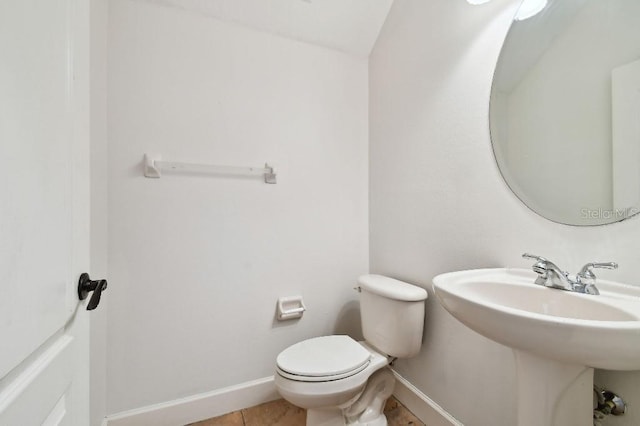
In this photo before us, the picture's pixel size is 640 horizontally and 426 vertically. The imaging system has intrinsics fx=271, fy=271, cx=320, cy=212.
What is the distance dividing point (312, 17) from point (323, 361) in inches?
70.4

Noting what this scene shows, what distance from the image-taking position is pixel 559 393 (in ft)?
2.28

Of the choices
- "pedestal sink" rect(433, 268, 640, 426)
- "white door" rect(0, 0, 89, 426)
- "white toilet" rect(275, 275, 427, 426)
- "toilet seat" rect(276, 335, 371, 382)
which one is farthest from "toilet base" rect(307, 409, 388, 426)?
"white door" rect(0, 0, 89, 426)

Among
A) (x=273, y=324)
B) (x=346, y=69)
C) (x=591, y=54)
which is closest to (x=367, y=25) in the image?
(x=346, y=69)

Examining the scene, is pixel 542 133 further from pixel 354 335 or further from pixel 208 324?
pixel 208 324

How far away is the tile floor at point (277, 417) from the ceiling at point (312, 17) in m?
2.06

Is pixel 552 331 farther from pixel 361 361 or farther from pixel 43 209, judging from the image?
pixel 43 209

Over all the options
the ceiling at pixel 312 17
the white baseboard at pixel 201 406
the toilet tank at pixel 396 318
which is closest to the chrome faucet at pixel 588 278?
the toilet tank at pixel 396 318

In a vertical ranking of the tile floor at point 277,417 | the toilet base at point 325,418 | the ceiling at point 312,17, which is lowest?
the tile floor at point 277,417

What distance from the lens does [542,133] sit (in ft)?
3.10

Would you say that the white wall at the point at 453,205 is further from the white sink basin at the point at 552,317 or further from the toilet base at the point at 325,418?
the toilet base at the point at 325,418

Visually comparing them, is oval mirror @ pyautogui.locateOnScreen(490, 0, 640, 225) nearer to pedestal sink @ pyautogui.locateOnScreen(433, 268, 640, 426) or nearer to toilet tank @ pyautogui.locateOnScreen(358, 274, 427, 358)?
pedestal sink @ pyautogui.locateOnScreen(433, 268, 640, 426)

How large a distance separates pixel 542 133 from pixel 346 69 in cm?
118

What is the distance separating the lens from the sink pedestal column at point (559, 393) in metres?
0.69

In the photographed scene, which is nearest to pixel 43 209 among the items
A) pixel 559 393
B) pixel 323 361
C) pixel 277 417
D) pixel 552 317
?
pixel 552 317
